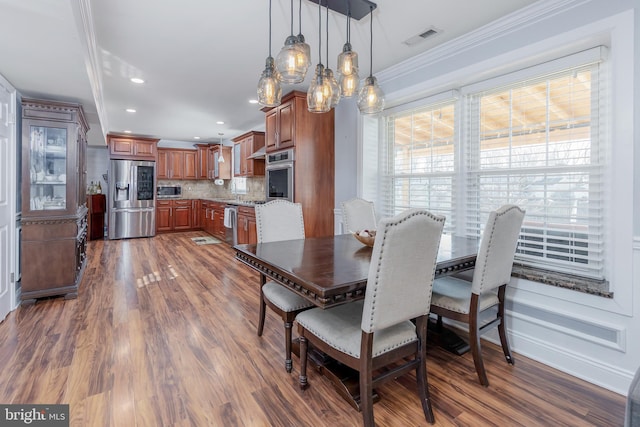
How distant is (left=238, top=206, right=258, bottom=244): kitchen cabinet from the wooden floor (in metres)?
1.87

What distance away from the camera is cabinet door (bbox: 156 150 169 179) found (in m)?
7.93

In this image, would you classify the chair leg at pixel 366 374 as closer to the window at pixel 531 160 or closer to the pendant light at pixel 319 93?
the pendant light at pixel 319 93

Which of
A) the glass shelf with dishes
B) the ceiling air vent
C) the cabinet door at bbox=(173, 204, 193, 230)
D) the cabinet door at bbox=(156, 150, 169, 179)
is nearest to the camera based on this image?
the ceiling air vent

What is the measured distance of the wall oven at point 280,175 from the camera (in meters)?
3.98

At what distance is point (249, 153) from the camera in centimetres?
632

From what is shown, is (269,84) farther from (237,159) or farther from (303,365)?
(237,159)

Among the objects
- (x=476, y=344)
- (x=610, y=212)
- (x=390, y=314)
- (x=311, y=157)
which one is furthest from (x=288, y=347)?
(x=311, y=157)

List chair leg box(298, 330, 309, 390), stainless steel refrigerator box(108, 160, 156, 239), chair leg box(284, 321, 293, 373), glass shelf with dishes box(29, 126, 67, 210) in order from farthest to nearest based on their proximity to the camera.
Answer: stainless steel refrigerator box(108, 160, 156, 239) < glass shelf with dishes box(29, 126, 67, 210) < chair leg box(284, 321, 293, 373) < chair leg box(298, 330, 309, 390)

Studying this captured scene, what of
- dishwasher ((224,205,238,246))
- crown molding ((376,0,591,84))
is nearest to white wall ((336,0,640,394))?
crown molding ((376,0,591,84))

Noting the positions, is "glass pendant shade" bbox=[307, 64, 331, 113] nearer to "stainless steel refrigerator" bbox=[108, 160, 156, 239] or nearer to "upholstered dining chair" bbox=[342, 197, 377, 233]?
"upholstered dining chair" bbox=[342, 197, 377, 233]

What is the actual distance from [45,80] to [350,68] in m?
2.68

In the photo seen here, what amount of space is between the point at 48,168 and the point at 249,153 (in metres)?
3.43

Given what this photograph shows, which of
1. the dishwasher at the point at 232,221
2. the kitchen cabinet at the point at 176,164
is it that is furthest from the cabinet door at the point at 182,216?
the dishwasher at the point at 232,221

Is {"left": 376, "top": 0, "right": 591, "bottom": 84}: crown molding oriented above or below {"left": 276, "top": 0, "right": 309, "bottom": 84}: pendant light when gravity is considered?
above
